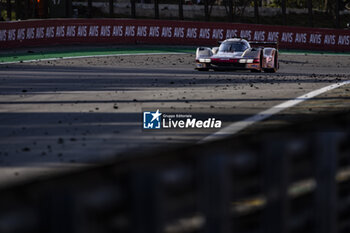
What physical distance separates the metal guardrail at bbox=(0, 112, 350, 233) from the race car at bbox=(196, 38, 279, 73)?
22.8m

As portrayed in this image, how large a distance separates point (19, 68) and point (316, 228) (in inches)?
1080

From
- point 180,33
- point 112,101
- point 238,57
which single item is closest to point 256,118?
point 112,101

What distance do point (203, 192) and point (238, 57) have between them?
2396 cm

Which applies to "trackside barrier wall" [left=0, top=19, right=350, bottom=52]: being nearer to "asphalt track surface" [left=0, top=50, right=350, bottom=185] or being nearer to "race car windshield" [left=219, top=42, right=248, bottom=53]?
"asphalt track surface" [left=0, top=50, right=350, bottom=185]

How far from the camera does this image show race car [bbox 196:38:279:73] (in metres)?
26.3

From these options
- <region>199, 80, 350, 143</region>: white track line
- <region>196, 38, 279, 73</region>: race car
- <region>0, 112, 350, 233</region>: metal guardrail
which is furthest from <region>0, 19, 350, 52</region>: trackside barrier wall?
<region>0, 112, 350, 233</region>: metal guardrail

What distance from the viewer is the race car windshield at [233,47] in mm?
26719

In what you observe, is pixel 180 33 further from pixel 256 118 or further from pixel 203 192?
pixel 203 192

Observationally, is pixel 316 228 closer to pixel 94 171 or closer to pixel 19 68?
pixel 94 171

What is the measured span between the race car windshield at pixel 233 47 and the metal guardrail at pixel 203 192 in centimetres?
2327

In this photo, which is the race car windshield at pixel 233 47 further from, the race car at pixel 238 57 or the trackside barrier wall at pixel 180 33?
the trackside barrier wall at pixel 180 33

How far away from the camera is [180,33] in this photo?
154 ft

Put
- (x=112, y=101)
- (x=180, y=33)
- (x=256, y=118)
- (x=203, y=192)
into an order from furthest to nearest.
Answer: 1. (x=180, y=33)
2. (x=112, y=101)
3. (x=256, y=118)
4. (x=203, y=192)

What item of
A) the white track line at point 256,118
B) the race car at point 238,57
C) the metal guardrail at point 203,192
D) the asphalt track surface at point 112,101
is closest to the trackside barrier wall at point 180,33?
the asphalt track surface at point 112,101
